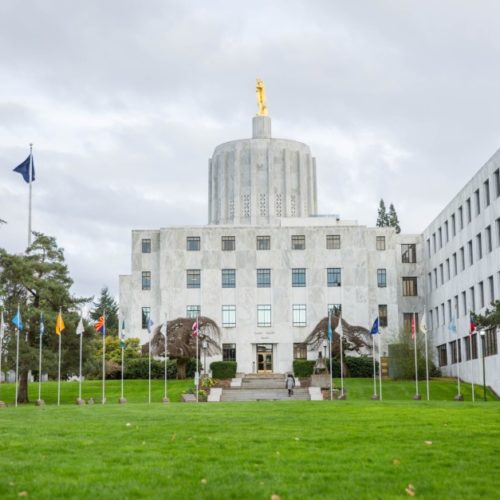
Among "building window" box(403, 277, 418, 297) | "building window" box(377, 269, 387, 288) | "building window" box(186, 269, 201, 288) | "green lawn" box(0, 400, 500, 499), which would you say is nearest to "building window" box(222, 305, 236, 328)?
"building window" box(186, 269, 201, 288)

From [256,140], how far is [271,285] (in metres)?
16.4

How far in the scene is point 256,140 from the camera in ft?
282

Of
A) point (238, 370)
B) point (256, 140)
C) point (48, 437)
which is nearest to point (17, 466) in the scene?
point (48, 437)

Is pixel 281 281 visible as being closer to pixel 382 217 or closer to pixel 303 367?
pixel 303 367

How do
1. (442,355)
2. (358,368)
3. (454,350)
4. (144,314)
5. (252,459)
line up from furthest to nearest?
(144,314)
(442,355)
(358,368)
(454,350)
(252,459)

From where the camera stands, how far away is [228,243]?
78.4m

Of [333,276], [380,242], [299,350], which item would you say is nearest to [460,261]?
[333,276]

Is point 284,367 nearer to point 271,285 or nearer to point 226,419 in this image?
point 271,285

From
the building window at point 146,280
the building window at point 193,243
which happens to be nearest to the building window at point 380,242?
the building window at point 193,243

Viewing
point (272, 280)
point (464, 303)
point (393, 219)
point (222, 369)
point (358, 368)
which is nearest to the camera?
point (464, 303)

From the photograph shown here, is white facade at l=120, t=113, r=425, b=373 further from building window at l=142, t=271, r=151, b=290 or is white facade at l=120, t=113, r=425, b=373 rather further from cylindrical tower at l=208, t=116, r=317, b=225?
cylindrical tower at l=208, t=116, r=317, b=225

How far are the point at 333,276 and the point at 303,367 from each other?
9256 millimetres

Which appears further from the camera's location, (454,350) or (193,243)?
(193,243)

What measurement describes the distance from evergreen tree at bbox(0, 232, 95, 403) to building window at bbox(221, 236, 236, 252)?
2401cm
